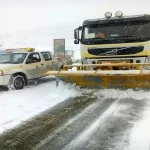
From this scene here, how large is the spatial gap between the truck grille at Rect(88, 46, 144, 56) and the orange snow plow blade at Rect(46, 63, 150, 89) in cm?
54

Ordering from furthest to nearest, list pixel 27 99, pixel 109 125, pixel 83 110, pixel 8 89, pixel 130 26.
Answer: pixel 8 89, pixel 130 26, pixel 27 99, pixel 83 110, pixel 109 125

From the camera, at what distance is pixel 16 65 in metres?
11.3

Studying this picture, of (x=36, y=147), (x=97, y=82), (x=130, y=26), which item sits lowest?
(x=36, y=147)

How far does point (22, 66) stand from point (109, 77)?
13.2ft

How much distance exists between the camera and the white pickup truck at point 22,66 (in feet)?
35.6

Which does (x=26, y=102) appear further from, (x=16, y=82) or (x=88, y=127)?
(x=88, y=127)

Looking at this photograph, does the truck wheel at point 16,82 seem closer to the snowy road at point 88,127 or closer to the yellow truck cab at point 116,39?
the yellow truck cab at point 116,39

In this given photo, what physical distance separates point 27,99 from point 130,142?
4.75m

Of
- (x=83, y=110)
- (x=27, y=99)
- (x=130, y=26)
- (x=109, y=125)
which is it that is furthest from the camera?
(x=130, y=26)

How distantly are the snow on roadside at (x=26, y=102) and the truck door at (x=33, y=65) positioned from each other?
1.36 m

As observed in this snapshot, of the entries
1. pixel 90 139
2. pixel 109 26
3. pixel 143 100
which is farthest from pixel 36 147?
pixel 109 26

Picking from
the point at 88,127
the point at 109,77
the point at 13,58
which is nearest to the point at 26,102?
the point at 109,77

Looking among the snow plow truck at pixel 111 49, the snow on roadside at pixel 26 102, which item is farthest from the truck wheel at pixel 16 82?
the snow plow truck at pixel 111 49

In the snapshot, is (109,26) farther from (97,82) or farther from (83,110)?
(83,110)
